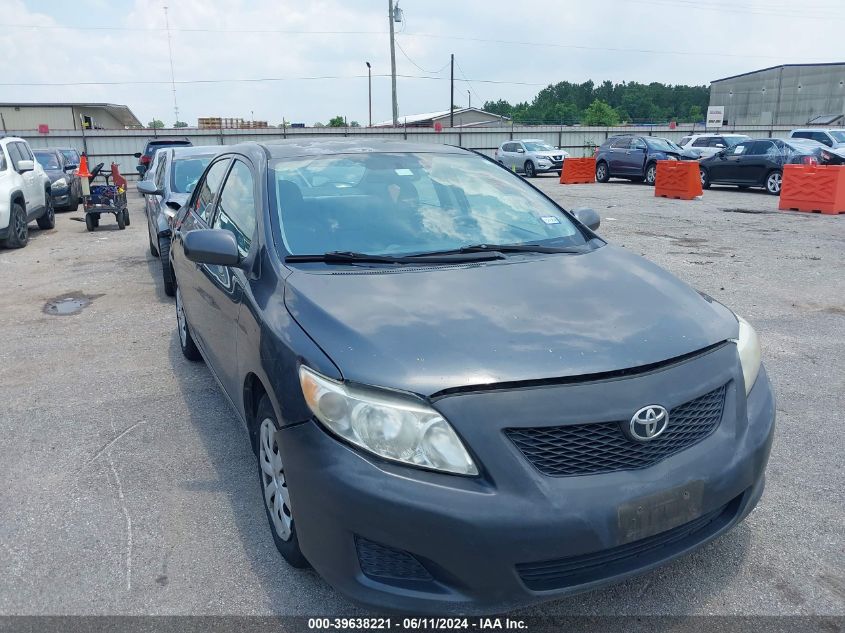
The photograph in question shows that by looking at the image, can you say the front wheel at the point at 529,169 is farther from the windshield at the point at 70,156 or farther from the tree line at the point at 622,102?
the tree line at the point at 622,102

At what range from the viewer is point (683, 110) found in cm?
11262

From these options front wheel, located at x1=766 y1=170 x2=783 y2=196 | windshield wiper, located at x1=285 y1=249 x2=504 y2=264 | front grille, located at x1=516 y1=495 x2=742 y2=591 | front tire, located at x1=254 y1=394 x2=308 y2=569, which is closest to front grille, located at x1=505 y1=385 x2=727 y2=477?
front grille, located at x1=516 y1=495 x2=742 y2=591

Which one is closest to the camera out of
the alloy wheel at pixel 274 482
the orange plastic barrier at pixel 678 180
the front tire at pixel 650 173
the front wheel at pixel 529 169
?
the alloy wheel at pixel 274 482

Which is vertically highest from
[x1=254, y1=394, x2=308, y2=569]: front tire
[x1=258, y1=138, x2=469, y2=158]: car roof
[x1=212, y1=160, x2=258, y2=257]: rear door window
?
[x1=258, y1=138, x2=469, y2=158]: car roof

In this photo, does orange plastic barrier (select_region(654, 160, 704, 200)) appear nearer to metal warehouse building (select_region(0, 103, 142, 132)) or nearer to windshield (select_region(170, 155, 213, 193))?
windshield (select_region(170, 155, 213, 193))

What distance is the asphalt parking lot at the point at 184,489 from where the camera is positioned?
2.70 metres

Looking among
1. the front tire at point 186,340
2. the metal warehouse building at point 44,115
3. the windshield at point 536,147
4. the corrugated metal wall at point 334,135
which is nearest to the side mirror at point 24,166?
the front tire at point 186,340

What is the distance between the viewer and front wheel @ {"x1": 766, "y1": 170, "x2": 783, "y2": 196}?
18.5m

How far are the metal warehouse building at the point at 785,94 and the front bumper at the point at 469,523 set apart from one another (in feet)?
213

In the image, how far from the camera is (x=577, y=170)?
2498 centimetres

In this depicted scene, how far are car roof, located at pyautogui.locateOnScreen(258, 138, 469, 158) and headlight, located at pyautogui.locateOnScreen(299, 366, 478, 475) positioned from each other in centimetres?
202

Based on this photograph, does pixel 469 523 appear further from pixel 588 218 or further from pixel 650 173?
pixel 650 173

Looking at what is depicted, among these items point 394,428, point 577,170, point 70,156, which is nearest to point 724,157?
point 577,170

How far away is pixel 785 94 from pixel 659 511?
7306cm
